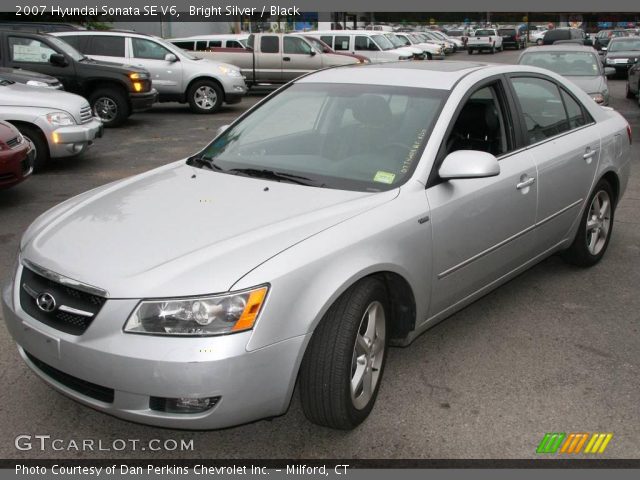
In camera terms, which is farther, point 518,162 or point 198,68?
point 198,68

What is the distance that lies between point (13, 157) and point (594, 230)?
541cm

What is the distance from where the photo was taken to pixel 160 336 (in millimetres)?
2832

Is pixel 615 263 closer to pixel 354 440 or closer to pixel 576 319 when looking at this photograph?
pixel 576 319

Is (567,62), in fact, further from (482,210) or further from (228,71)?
(482,210)

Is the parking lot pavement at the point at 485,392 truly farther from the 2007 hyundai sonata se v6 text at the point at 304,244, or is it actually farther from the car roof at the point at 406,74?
the car roof at the point at 406,74

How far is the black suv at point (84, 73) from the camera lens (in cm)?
1323

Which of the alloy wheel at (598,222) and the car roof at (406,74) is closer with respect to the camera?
the car roof at (406,74)

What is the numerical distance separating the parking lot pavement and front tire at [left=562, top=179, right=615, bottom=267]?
4.9 inches

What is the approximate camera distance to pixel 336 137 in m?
4.17

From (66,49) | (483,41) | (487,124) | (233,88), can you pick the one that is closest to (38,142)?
(66,49)

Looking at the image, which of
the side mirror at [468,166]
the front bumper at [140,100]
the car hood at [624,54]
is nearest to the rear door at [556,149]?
the side mirror at [468,166]

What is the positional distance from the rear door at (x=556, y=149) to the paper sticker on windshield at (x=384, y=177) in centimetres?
128

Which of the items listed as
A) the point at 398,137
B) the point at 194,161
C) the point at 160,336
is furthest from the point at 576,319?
the point at 160,336

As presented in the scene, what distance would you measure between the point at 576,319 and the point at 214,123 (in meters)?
11.3
